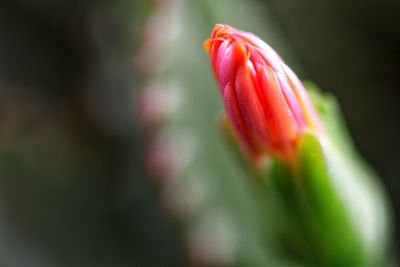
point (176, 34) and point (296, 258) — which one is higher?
point (176, 34)

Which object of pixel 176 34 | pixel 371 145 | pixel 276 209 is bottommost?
pixel 371 145

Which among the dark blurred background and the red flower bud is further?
the dark blurred background

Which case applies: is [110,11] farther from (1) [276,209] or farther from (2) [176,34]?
(1) [276,209]

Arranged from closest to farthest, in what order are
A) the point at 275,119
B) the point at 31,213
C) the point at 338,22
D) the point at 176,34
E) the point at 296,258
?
the point at 275,119 < the point at 296,258 < the point at 176,34 < the point at 31,213 < the point at 338,22

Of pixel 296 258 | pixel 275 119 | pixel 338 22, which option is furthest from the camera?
pixel 338 22

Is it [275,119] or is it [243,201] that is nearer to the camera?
[275,119]

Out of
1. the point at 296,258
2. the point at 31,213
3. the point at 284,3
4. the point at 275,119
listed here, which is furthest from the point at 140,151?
the point at 275,119
